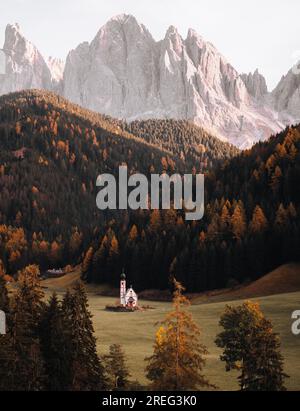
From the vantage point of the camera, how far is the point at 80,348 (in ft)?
129

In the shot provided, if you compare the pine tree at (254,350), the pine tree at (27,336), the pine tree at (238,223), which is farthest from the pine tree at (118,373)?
the pine tree at (238,223)

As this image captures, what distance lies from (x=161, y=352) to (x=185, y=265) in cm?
8141

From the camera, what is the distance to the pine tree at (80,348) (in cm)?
3866

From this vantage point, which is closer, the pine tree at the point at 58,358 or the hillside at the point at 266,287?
the pine tree at the point at 58,358

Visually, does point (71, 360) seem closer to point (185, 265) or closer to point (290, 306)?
point (290, 306)

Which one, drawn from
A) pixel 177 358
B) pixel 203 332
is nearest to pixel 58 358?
pixel 177 358

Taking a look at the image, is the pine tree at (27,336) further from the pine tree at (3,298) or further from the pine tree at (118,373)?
the pine tree at (118,373)

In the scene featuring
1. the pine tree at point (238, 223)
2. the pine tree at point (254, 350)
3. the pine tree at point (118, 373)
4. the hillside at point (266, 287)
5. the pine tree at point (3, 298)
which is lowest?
the hillside at point (266, 287)

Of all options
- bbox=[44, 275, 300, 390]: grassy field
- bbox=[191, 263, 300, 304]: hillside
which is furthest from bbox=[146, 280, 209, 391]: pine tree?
bbox=[191, 263, 300, 304]: hillside

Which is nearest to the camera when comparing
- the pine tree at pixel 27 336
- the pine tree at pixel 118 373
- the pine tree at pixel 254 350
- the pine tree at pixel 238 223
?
the pine tree at pixel 27 336

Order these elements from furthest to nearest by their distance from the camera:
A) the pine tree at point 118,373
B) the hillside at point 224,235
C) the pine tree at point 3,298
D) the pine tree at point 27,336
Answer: the hillside at point 224,235
the pine tree at point 3,298
the pine tree at point 118,373
the pine tree at point 27,336

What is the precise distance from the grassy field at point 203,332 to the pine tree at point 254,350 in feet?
10.7
